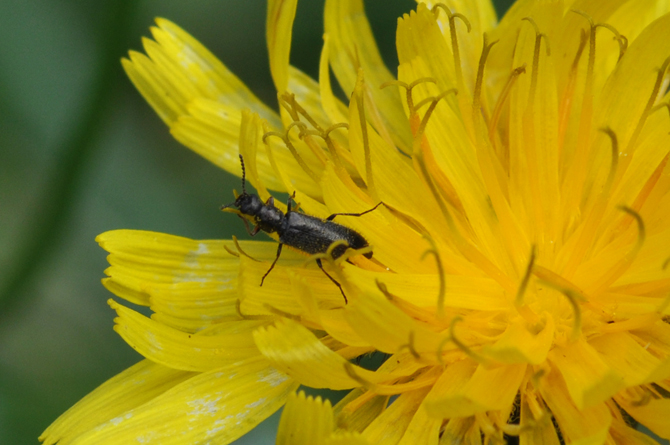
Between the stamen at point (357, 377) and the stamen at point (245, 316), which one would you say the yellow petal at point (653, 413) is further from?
the stamen at point (245, 316)

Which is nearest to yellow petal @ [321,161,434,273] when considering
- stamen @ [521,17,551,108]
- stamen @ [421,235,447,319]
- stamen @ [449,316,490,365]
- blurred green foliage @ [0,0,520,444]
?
stamen @ [421,235,447,319]

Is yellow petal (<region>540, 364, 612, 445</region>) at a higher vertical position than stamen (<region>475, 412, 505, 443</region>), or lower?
higher

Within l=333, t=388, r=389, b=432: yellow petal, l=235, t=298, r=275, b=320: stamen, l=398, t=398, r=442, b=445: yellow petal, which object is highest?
l=398, t=398, r=442, b=445: yellow petal

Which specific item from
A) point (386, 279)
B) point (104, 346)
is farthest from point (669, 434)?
point (104, 346)

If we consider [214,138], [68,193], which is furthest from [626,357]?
[68,193]

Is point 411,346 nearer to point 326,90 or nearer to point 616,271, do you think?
point 616,271

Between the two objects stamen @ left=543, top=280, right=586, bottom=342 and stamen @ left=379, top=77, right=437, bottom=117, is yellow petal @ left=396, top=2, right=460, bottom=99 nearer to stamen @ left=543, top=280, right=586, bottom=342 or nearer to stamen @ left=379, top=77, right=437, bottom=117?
stamen @ left=379, top=77, right=437, bottom=117
